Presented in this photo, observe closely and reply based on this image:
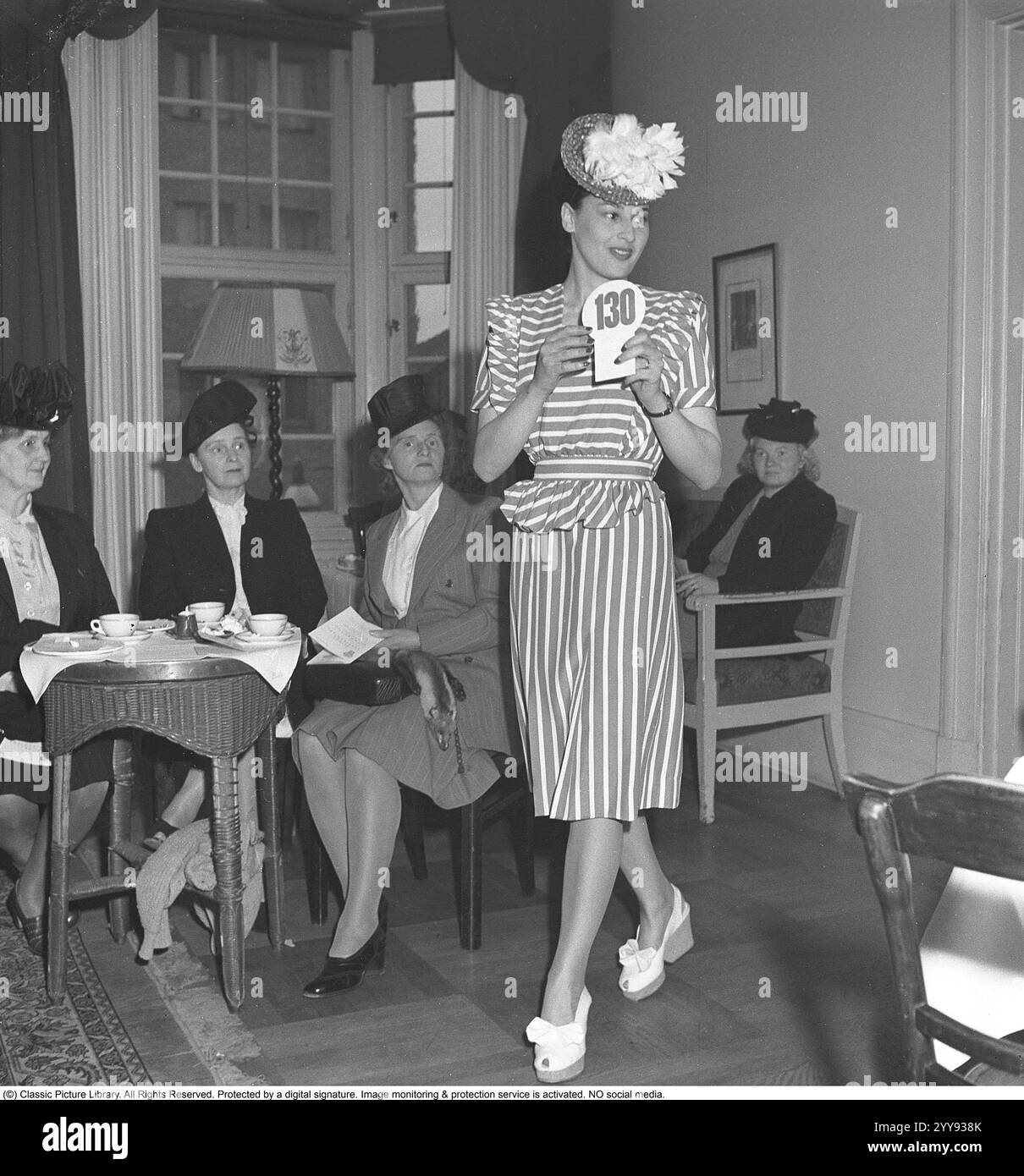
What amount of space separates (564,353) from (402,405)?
1.10 meters

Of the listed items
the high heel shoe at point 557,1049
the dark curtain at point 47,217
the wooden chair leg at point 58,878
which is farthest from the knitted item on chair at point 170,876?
the dark curtain at point 47,217

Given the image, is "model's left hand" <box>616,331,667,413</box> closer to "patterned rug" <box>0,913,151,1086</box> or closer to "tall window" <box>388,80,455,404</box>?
"patterned rug" <box>0,913,151,1086</box>

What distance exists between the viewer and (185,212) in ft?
19.3

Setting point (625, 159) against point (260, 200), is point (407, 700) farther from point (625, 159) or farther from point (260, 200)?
point (260, 200)

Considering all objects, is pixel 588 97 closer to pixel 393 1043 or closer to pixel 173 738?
pixel 173 738

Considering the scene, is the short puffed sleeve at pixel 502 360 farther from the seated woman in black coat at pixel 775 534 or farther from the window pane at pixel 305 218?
the window pane at pixel 305 218

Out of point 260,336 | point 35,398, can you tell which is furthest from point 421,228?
point 35,398

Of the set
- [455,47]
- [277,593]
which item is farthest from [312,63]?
[277,593]

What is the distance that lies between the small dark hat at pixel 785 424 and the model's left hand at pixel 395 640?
6.83ft

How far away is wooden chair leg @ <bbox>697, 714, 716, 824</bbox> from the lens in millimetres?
4445

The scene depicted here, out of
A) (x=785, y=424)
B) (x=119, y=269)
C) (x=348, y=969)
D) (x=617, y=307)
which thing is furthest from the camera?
(x=119, y=269)

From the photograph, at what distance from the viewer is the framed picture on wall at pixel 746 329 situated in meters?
5.26

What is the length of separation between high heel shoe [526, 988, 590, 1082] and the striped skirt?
40cm

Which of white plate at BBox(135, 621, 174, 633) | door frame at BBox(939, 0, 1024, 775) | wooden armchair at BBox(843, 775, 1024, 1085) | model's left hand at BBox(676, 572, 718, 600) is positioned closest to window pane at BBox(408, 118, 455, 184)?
door frame at BBox(939, 0, 1024, 775)
